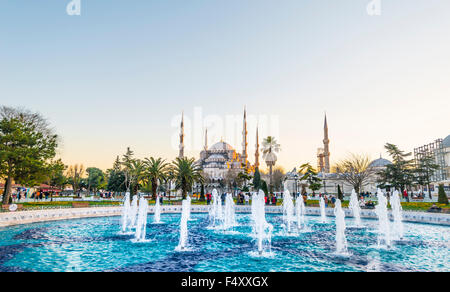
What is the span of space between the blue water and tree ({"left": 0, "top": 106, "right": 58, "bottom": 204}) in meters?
11.0

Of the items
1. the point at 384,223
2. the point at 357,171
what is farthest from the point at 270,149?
the point at 384,223

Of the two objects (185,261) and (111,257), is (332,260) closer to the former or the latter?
(185,261)

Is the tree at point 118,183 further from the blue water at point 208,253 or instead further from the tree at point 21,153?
the blue water at point 208,253

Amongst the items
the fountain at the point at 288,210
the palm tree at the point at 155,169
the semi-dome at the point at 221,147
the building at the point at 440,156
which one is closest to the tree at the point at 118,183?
the palm tree at the point at 155,169

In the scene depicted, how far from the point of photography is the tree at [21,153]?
21.6 meters

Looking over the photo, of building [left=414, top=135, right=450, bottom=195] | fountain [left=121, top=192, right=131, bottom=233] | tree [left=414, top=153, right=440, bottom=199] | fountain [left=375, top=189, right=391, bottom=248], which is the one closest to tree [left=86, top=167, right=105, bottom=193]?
fountain [left=121, top=192, right=131, bottom=233]

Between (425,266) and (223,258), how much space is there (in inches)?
231

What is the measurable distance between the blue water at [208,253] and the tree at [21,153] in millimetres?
10976

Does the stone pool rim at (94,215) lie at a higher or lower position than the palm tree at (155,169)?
Result: lower

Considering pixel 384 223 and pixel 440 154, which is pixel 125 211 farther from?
pixel 440 154

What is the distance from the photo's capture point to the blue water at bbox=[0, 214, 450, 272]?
7363mm

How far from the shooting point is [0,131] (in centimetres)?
2272

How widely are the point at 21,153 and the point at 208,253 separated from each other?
20895 millimetres
